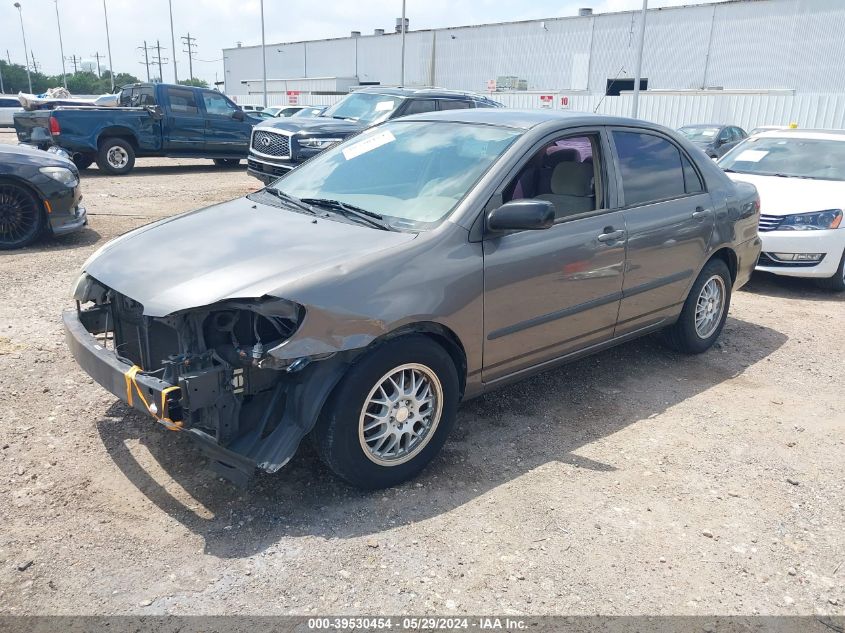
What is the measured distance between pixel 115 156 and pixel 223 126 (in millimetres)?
2765

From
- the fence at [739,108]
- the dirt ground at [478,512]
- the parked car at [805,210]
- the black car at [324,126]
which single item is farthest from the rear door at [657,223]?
the fence at [739,108]

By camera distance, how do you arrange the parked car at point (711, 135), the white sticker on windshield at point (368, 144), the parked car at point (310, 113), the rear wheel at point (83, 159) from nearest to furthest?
1. the white sticker on windshield at point (368, 144)
2. the parked car at point (310, 113)
3. the rear wheel at point (83, 159)
4. the parked car at point (711, 135)

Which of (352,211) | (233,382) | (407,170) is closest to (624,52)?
(407,170)

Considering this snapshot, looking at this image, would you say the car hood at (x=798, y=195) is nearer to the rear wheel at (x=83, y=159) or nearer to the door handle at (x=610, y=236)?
the door handle at (x=610, y=236)

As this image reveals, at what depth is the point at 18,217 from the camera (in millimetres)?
7730

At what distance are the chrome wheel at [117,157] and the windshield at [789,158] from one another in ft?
38.5

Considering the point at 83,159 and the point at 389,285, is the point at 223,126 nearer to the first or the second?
the point at 83,159

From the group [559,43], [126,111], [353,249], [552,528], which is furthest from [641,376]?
[559,43]

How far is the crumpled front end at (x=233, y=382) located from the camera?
289 cm

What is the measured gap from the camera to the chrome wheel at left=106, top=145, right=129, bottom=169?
48.0 feet

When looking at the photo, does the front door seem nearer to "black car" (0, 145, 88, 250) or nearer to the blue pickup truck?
"black car" (0, 145, 88, 250)

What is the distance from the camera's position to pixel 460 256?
3.45 m

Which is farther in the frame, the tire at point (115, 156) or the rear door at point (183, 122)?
the rear door at point (183, 122)

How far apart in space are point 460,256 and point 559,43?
45.3 m
